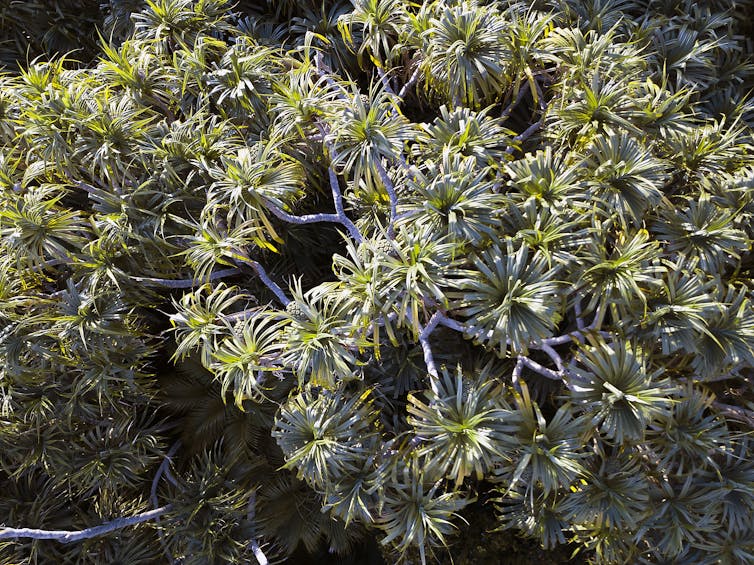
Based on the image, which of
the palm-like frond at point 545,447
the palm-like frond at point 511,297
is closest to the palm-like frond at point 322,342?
the palm-like frond at point 511,297

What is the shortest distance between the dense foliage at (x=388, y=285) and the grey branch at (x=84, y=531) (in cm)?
7

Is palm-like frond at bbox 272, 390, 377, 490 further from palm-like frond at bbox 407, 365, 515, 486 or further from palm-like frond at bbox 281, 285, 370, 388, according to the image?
palm-like frond at bbox 407, 365, 515, 486

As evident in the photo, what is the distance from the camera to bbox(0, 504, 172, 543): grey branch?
3947 mm

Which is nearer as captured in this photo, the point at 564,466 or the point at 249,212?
the point at 564,466

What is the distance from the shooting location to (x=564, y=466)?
2832 mm

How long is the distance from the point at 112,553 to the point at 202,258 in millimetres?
2586

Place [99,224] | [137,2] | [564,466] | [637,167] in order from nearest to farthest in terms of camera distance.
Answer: [564,466] < [637,167] < [99,224] < [137,2]

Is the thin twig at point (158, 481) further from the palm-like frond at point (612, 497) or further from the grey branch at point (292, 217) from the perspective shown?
the palm-like frond at point (612, 497)

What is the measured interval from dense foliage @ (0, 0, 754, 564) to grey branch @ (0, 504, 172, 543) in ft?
0.23

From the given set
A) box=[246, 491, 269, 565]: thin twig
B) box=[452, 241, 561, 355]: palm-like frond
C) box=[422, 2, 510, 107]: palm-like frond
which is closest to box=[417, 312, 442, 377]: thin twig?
box=[452, 241, 561, 355]: palm-like frond

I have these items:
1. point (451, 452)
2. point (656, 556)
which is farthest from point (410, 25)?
point (656, 556)

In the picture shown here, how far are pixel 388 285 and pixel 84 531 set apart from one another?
2958 millimetres

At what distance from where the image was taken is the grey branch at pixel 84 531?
13.0ft

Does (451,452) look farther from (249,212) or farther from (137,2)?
(137,2)
